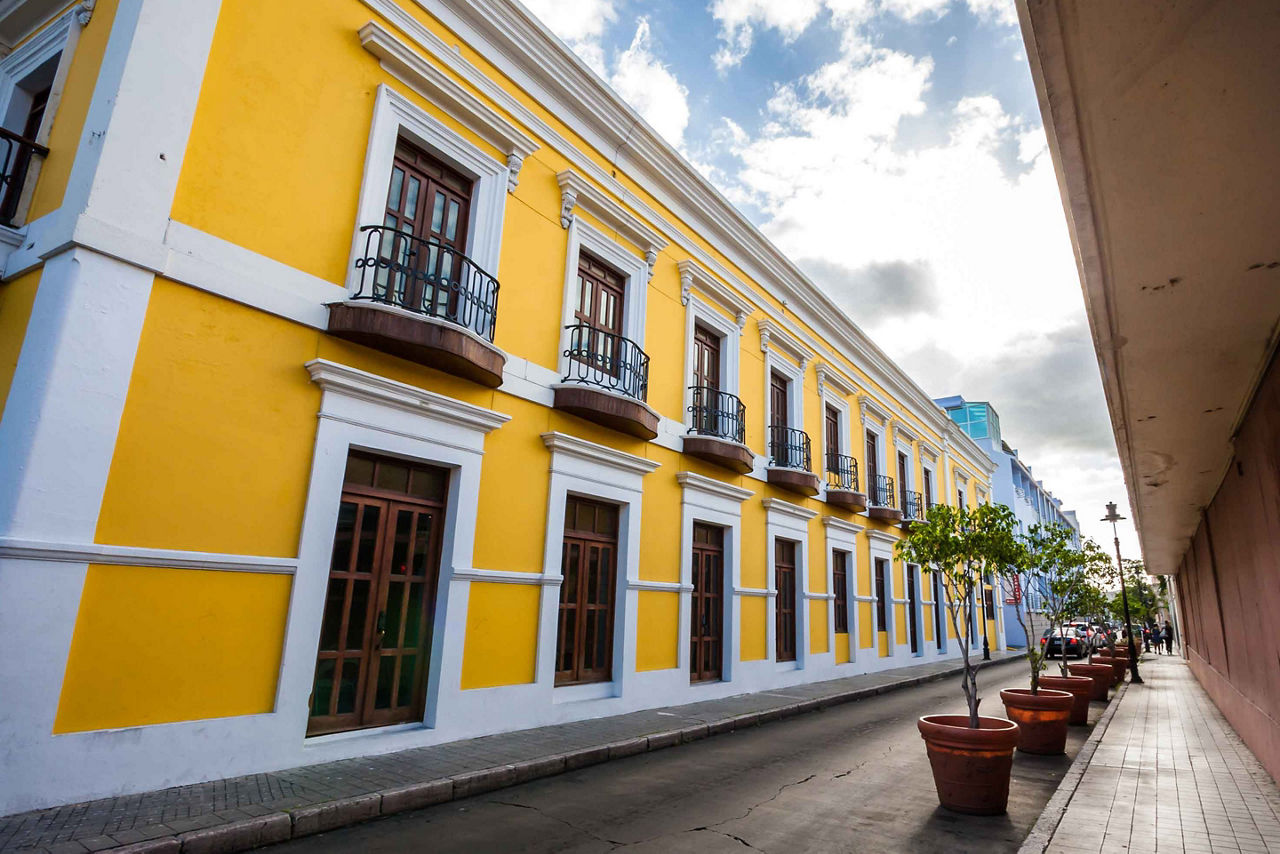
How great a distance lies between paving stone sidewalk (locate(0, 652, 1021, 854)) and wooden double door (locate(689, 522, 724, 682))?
245 centimetres

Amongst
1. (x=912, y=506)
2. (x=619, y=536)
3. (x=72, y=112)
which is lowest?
(x=619, y=536)

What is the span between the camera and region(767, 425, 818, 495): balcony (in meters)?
12.9

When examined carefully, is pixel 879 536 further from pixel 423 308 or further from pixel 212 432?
pixel 212 432

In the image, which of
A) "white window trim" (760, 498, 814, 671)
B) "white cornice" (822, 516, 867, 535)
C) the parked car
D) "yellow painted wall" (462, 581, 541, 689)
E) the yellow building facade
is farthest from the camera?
the parked car

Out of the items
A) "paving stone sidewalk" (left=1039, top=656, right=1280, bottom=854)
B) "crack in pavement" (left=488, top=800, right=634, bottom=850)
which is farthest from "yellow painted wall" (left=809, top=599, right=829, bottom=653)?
"crack in pavement" (left=488, top=800, right=634, bottom=850)

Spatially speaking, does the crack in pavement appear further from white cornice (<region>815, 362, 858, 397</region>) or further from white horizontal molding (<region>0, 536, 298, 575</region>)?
white cornice (<region>815, 362, 858, 397</region>)

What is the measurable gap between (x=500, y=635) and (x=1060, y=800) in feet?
17.0

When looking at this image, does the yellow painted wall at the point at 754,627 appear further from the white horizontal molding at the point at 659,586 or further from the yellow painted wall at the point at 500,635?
the yellow painted wall at the point at 500,635

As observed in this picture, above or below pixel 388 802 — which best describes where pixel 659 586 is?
above

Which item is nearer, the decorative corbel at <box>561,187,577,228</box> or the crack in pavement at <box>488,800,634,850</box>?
the crack in pavement at <box>488,800,634,850</box>

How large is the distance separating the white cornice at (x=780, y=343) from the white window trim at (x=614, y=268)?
3758 millimetres

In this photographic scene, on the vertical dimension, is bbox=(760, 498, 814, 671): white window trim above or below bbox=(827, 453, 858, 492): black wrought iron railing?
below

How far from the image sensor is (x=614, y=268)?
10.1 metres

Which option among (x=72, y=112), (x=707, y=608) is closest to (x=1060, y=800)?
(x=707, y=608)
